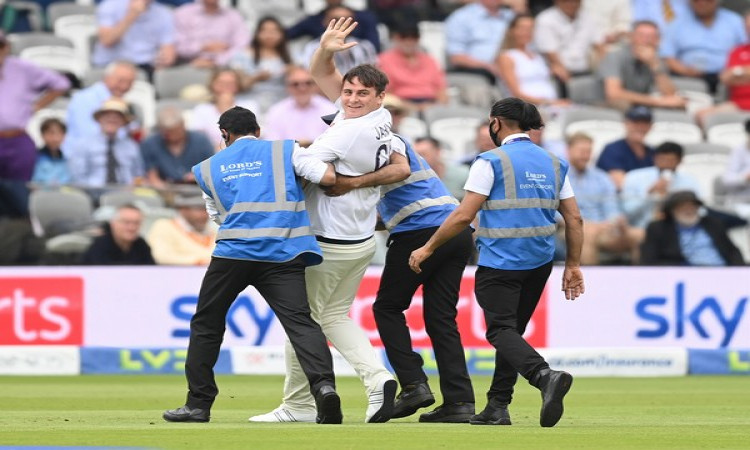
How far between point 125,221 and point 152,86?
3660 millimetres

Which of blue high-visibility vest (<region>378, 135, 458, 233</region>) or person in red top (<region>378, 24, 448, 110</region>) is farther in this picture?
person in red top (<region>378, 24, 448, 110</region>)

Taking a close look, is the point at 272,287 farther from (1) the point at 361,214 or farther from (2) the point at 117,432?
(2) the point at 117,432

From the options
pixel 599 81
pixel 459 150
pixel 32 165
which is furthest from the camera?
pixel 599 81

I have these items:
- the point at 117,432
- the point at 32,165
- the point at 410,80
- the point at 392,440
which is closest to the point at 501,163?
the point at 392,440

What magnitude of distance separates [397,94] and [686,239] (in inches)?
168

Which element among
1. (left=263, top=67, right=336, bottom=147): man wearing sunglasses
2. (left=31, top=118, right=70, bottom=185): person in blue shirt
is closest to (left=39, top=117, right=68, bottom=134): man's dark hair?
(left=31, top=118, right=70, bottom=185): person in blue shirt

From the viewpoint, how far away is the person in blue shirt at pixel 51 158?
48.4 ft

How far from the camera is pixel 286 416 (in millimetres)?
8812

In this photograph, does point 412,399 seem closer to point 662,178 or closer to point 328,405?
point 328,405

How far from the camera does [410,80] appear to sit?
1714cm

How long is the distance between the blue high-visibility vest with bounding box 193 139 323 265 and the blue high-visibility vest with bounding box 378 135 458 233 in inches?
26.2

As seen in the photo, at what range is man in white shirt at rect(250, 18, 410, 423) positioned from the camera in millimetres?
8562

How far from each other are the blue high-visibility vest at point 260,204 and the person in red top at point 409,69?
868 cm

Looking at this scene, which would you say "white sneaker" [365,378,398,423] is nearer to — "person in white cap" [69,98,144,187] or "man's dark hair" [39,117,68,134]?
"person in white cap" [69,98,144,187]
